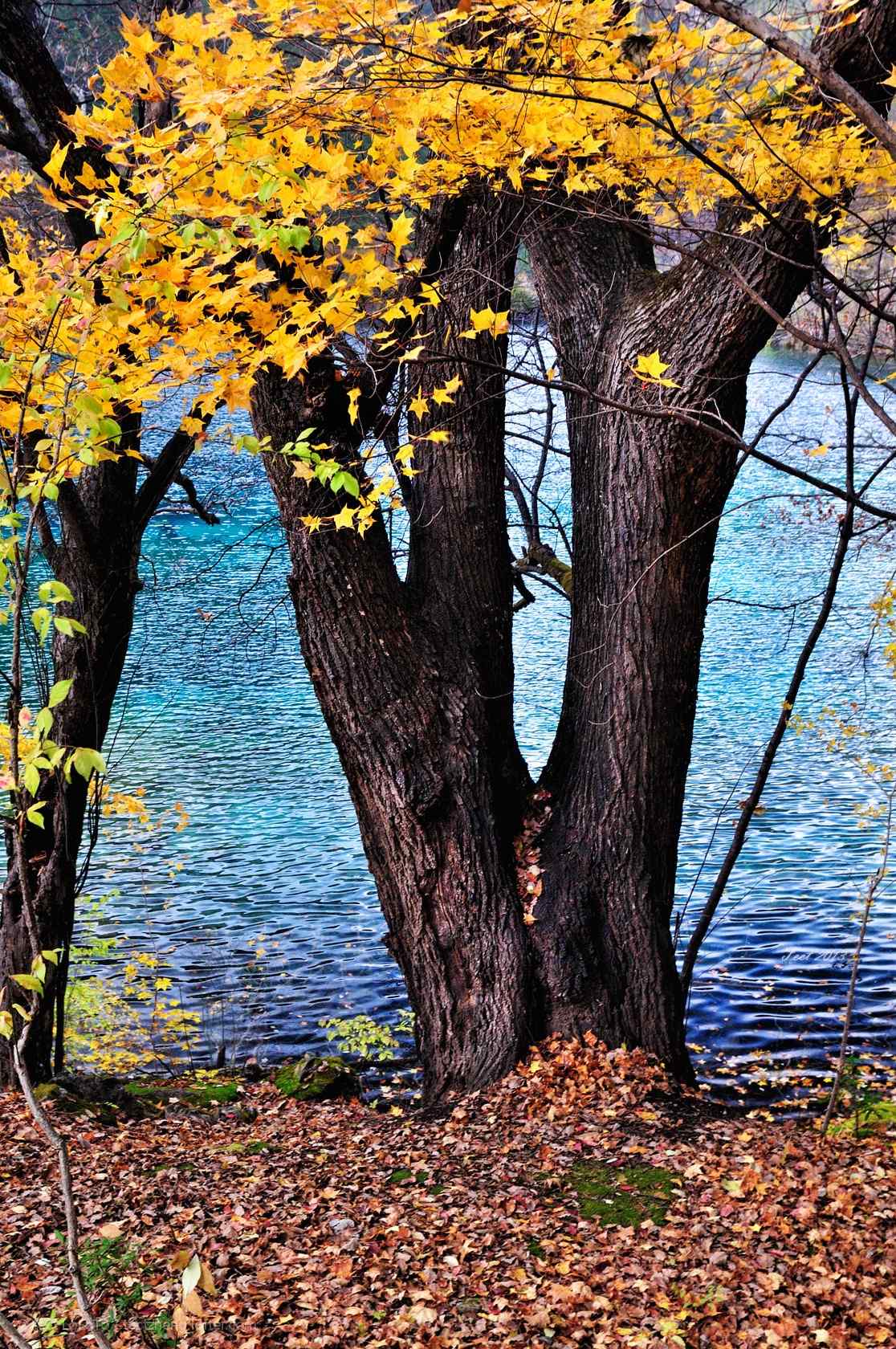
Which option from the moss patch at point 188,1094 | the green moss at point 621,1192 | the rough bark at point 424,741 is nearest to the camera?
the green moss at point 621,1192

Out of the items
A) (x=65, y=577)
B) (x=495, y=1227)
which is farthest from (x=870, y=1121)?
(x=65, y=577)

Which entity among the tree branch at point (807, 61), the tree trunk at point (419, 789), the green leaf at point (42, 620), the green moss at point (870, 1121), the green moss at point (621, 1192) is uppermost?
the tree branch at point (807, 61)

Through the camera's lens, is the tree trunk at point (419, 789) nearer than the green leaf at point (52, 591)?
No

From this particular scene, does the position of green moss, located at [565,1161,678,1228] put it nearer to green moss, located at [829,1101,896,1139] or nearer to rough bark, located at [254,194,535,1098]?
rough bark, located at [254,194,535,1098]

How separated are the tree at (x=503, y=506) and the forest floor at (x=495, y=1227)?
48cm

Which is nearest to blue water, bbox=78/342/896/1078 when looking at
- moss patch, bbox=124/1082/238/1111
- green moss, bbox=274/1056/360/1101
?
green moss, bbox=274/1056/360/1101

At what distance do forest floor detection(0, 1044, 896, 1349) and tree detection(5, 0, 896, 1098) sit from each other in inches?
18.8

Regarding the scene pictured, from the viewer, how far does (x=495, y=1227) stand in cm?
335

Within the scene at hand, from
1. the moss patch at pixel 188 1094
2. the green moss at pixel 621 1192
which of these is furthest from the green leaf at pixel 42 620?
the moss patch at pixel 188 1094

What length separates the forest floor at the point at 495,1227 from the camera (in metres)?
2.83

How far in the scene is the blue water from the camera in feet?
24.2

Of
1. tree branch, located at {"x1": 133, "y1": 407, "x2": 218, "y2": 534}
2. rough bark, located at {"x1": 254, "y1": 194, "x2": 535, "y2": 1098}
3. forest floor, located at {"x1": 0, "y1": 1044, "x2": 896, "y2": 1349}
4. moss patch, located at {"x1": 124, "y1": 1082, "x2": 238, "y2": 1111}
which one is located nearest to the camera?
forest floor, located at {"x1": 0, "y1": 1044, "x2": 896, "y2": 1349}

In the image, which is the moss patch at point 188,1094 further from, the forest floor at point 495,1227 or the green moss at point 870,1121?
the green moss at point 870,1121

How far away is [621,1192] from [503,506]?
2841 mm
